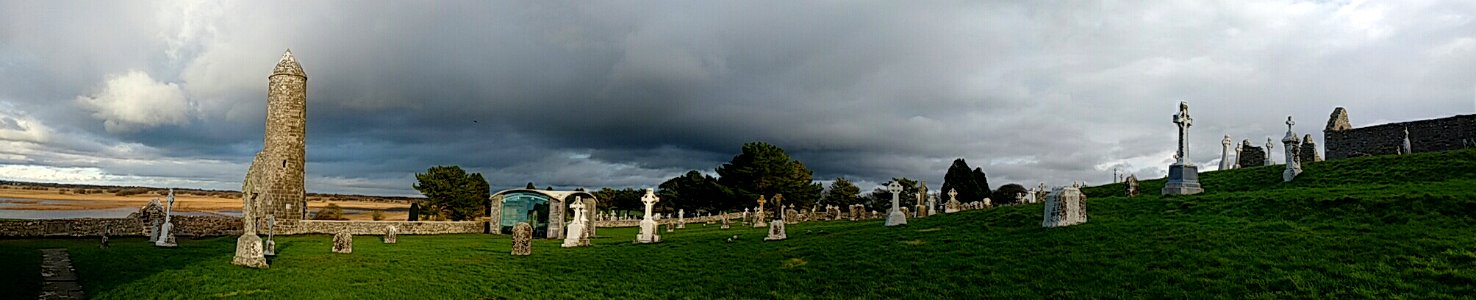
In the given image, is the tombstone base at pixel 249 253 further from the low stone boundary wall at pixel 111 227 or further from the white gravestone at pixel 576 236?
the low stone boundary wall at pixel 111 227

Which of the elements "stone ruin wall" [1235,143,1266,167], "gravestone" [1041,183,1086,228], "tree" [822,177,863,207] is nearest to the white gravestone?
"gravestone" [1041,183,1086,228]

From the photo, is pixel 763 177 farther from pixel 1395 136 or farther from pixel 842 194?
pixel 1395 136

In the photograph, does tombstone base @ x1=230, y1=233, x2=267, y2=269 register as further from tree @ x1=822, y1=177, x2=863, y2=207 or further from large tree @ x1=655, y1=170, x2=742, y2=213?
tree @ x1=822, y1=177, x2=863, y2=207

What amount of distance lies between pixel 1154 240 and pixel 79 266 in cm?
2325

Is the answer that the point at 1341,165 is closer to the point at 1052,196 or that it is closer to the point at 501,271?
→ the point at 1052,196

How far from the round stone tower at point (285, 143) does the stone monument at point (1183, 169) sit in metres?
44.0

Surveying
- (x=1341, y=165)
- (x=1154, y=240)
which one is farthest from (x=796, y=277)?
(x=1341, y=165)

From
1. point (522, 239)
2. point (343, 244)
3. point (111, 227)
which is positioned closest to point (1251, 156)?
point (522, 239)

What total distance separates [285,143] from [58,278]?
3184cm

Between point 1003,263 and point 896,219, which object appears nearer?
point 1003,263

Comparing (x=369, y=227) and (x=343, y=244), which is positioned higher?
(x=343, y=244)

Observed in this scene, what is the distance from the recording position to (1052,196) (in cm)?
1652

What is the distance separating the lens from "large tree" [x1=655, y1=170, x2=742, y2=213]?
73188 millimetres

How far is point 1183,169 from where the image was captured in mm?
22359
